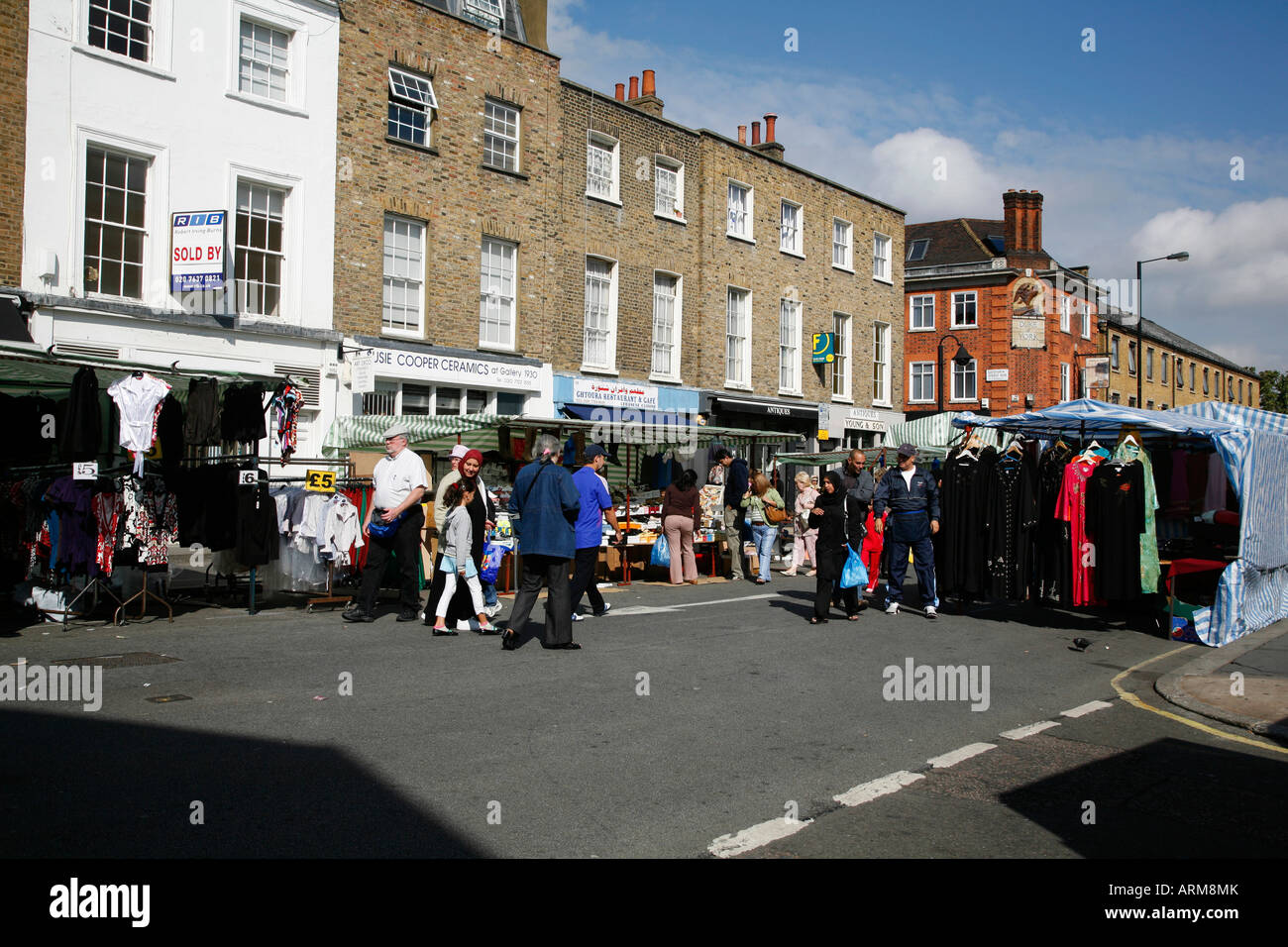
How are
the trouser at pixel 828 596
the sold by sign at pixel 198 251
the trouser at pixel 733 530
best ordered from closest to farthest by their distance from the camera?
1. the trouser at pixel 828 596
2. the sold by sign at pixel 198 251
3. the trouser at pixel 733 530

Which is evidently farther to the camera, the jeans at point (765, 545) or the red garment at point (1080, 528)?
the jeans at point (765, 545)

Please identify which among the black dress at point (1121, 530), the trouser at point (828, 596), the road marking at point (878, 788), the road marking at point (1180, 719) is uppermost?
the black dress at point (1121, 530)

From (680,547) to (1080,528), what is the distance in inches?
253

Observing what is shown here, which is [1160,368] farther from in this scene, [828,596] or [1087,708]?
[1087,708]

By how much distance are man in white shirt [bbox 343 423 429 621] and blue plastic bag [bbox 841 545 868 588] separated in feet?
15.6

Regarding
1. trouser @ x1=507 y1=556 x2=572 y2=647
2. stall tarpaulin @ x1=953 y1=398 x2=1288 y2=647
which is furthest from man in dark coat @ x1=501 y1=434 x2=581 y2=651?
stall tarpaulin @ x1=953 y1=398 x2=1288 y2=647

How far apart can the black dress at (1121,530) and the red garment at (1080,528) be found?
6.6 inches

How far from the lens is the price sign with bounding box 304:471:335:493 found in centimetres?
1156

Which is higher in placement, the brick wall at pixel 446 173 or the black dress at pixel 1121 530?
the brick wall at pixel 446 173

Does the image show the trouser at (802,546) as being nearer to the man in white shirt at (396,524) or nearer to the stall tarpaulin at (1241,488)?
the stall tarpaulin at (1241,488)

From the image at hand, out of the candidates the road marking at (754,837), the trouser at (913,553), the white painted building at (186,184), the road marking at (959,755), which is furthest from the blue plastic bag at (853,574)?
the white painted building at (186,184)

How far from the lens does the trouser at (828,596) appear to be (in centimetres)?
1175

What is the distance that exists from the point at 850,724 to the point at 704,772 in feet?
5.47

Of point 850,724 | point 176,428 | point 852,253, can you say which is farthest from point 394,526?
point 852,253
